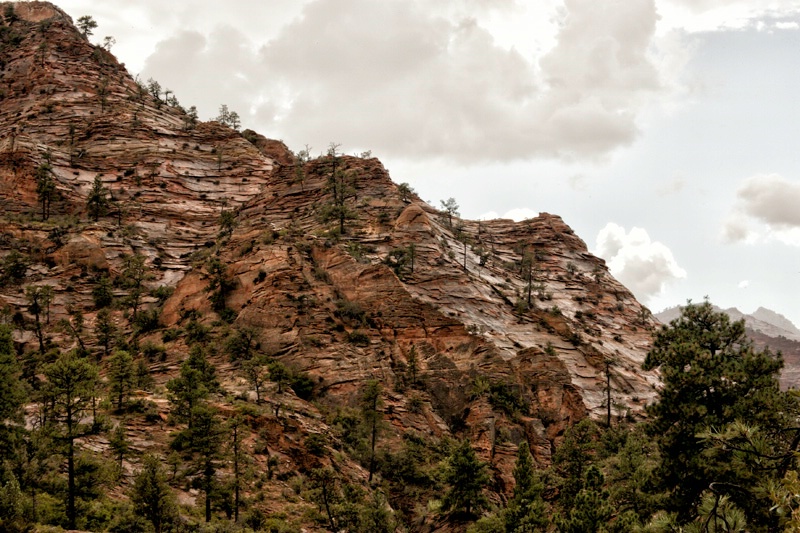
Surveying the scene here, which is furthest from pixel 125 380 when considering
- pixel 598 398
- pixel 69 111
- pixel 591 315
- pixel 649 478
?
pixel 69 111

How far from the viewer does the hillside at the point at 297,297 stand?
50594 millimetres

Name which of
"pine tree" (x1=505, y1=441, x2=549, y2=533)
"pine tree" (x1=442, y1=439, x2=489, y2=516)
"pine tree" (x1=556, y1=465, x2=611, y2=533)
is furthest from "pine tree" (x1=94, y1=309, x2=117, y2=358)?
"pine tree" (x1=556, y1=465, x2=611, y2=533)

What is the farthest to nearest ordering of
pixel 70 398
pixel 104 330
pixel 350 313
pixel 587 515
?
pixel 350 313 < pixel 104 330 < pixel 70 398 < pixel 587 515

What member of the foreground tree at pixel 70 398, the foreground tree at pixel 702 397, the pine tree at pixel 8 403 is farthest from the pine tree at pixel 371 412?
the foreground tree at pixel 702 397

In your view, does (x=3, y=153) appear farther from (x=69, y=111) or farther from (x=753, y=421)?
(x=753, y=421)

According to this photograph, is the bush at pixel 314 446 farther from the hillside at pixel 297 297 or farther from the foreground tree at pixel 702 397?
the foreground tree at pixel 702 397

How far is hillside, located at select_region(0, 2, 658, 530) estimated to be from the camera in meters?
50.6

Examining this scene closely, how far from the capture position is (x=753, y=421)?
17.3m

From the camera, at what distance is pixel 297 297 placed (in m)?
64.2

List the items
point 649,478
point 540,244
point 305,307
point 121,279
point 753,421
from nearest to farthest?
point 753,421, point 649,478, point 305,307, point 121,279, point 540,244

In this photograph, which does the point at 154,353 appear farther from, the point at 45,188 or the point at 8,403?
the point at 45,188

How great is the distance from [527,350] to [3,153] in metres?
88.4

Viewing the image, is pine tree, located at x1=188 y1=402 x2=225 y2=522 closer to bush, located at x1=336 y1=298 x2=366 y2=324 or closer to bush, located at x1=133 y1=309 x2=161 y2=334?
bush, located at x1=336 y1=298 x2=366 y2=324

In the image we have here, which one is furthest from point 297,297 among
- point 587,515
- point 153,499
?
point 587,515
